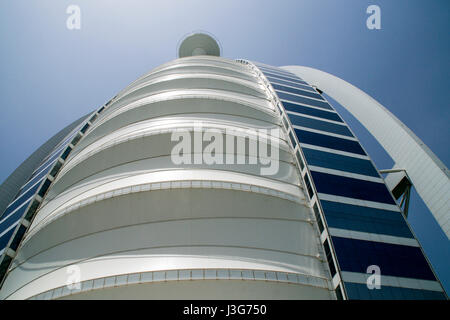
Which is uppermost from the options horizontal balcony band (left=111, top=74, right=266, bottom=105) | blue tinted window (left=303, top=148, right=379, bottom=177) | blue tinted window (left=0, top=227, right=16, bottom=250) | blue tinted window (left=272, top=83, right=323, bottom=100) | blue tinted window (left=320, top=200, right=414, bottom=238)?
blue tinted window (left=272, top=83, right=323, bottom=100)

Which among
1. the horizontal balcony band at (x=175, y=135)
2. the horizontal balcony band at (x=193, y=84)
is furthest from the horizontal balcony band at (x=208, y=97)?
the horizontal balcony band at (x=175, y=135)

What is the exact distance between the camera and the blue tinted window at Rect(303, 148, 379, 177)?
22367mm

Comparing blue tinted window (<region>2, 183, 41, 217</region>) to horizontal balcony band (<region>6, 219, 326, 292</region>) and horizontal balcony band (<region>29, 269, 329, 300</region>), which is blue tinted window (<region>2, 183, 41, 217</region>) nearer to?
horizontal balcony band (<region>6, 219, 326, 292</region>)

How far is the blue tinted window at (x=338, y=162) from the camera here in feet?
73.4

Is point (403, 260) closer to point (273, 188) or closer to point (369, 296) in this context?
point (369, 296)

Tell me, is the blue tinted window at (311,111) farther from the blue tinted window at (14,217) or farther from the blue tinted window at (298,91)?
the blue tinted window at (14,217)

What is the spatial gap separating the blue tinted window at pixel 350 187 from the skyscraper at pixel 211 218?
0.34 feet

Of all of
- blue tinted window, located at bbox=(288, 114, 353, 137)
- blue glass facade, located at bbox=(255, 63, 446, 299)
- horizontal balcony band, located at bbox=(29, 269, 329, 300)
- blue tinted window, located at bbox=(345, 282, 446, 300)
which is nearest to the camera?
horizontal balcony band, located at bbox=(29, 269, 329, 300)

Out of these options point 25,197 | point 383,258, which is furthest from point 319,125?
point 25,197

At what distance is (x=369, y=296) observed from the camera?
46.6ft

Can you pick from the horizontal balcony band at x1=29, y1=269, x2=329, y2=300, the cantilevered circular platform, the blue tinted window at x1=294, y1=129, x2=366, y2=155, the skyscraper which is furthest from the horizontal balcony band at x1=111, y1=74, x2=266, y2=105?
the cantilevered circular platform

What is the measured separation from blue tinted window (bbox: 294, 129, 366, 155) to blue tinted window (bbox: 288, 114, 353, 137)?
4.61 ft

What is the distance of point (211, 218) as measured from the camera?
1647 centimetres

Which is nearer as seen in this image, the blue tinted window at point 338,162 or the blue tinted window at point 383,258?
Answer: the blue tinted window at point 383,258
